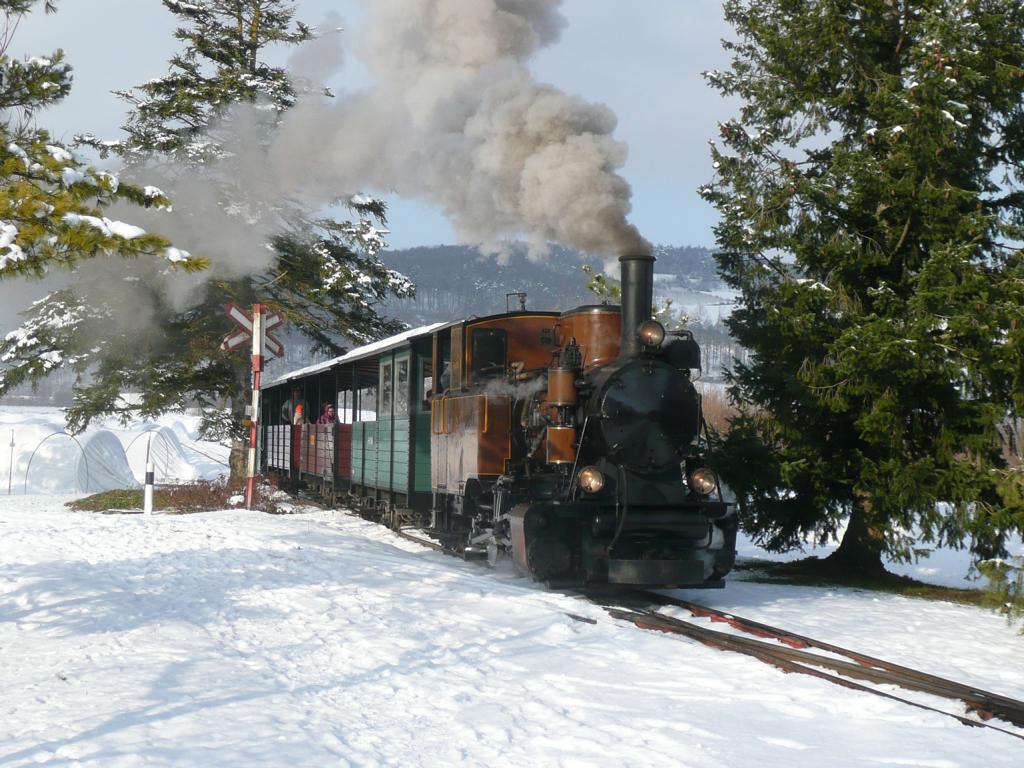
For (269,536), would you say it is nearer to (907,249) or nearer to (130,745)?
(130,745)

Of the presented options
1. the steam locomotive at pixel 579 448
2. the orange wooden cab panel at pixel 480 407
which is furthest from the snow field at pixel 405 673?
the orange wooden cab panel at pixel 480 407

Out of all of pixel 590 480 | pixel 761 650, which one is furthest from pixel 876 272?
pixel 761 650

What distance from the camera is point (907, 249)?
1203 cm

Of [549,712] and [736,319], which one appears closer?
[549,712]

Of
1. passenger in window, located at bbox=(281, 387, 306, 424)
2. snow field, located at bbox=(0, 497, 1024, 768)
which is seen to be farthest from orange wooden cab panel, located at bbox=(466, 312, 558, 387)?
passenger in window, located at bbox=(281, 387, 306, 424)

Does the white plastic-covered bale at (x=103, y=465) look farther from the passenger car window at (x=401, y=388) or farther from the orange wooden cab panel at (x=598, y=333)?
the orange wooden cab panel at (x=598, y=333)

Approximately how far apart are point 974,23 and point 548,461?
657 cm

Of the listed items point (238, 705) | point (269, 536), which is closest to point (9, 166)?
point (238, 705)

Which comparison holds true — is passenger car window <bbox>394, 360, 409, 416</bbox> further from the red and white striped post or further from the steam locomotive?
the red and white striped post

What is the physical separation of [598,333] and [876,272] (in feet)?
12.7

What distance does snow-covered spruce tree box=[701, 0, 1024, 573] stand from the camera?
34.3 feet

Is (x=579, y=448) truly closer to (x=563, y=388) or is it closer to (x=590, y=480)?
(x=590, y=480)

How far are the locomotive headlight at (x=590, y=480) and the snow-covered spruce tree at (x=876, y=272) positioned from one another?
118 inches

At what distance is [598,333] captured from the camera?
10867 mm
